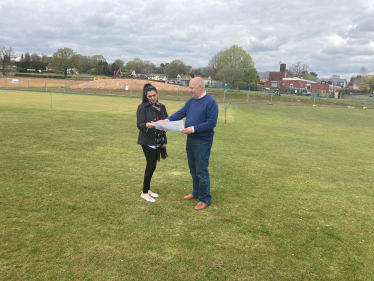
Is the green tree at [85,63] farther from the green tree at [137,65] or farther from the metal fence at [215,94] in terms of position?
the metal fence at [215,94]

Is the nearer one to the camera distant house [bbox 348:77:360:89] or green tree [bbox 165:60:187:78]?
green tree [bbox 165:60:187:78]

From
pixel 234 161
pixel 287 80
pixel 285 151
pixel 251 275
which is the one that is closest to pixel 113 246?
pixel 251 275

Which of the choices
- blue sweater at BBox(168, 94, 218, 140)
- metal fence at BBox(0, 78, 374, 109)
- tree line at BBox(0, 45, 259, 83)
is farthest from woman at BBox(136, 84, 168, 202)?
tree line at BBox(0, 45, 259, 83)

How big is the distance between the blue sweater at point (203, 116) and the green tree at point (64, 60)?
9017 centimetres

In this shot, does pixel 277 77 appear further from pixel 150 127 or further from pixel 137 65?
pixel 150 127

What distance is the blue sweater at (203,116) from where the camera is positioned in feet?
14.6

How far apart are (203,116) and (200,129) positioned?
0.28 metres

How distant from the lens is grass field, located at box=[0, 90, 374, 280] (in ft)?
10.6

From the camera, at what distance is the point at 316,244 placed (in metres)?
3.83

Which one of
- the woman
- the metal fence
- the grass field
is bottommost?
the grass field

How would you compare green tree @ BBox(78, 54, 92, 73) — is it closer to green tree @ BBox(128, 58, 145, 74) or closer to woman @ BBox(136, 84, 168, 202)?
green tree @ BBox(128, 58, 145, 74)

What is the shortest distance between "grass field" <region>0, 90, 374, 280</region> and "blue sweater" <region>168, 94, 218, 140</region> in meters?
1.36

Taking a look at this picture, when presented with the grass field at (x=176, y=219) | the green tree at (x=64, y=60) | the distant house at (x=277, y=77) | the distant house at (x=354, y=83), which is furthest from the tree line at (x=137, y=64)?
the grass field at (x=176, y=219)

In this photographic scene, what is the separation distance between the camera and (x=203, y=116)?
180 inches
